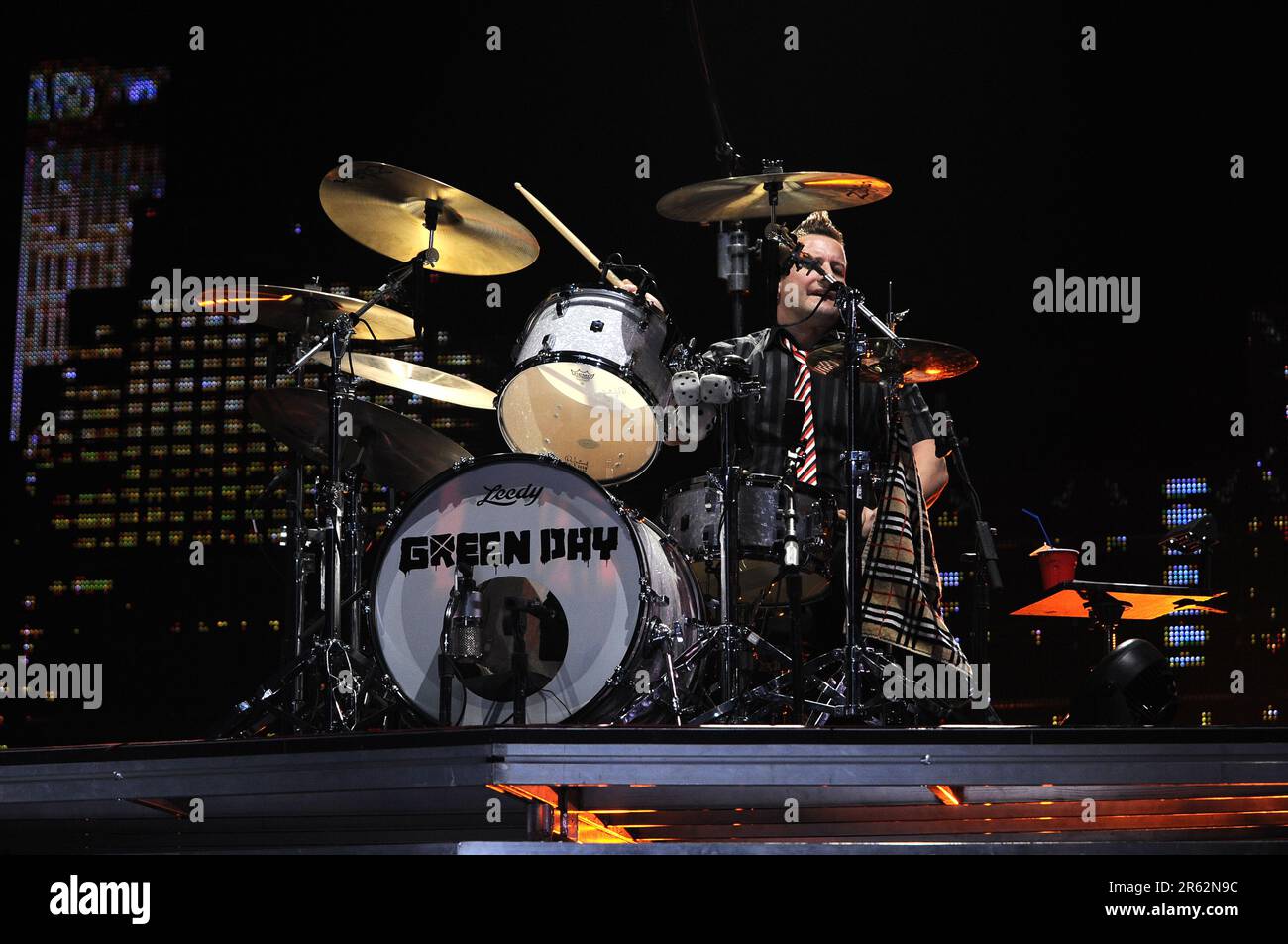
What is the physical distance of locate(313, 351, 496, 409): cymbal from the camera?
4.80 meters

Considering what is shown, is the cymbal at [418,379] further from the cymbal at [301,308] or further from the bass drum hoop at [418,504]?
the bass drum hoop at [418,504]

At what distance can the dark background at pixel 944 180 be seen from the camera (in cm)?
576

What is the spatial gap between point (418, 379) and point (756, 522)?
1330 mm

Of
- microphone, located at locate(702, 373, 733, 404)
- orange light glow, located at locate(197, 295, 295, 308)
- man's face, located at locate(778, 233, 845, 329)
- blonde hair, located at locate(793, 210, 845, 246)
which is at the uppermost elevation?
blonde hair, located at locate(793, 210, 845, 246)

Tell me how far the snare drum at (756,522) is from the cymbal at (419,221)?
1002 mm

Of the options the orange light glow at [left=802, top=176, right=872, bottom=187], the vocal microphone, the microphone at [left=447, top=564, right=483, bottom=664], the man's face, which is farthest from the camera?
the man's face

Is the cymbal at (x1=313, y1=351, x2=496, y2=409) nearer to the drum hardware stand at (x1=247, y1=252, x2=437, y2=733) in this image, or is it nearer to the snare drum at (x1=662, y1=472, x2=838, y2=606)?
the drum hardware stand at (x1=247, y1=252, x2=437, y2=733)

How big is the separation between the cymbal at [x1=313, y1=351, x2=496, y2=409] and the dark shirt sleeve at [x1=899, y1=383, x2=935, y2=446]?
53.8 inches

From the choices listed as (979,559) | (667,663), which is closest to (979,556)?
(979,559)

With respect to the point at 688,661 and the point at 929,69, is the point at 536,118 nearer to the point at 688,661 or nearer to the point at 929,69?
the point at 929,69

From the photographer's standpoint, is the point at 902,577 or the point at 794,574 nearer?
the point at 794,574

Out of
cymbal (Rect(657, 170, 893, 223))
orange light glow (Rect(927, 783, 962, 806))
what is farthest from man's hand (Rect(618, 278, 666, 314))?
orange light glow (Rect(927, 783, 962, 806))

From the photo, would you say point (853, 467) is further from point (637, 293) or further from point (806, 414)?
point (637, 293)

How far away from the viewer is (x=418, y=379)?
4.89 meters
